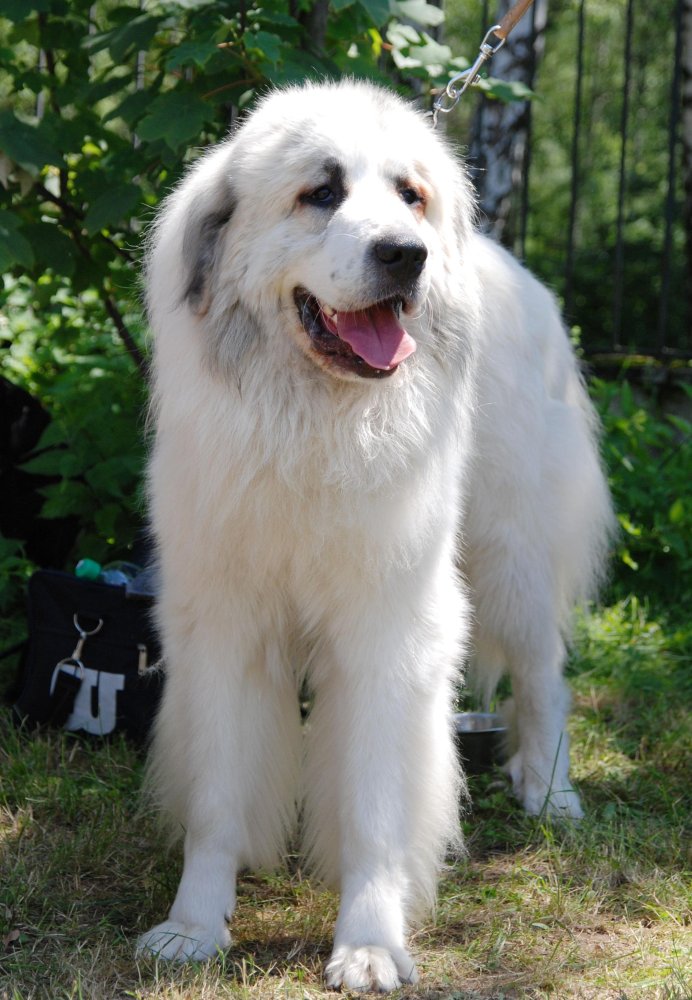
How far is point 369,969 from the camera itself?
86.2 inches

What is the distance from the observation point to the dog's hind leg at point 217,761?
7.76 ft

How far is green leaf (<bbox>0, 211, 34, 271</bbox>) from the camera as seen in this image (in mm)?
3100

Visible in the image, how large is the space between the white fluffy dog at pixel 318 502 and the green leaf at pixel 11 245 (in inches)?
27.1

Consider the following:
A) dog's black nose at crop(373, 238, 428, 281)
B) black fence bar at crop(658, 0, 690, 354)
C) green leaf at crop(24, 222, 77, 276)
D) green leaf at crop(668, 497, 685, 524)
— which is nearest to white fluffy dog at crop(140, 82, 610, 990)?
dog's black nose at crop(373, 238, 428, 281)

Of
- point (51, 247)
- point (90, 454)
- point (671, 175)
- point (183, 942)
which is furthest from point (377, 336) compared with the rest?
point (671, 175)

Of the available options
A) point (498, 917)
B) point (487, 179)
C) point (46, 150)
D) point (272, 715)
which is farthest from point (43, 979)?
point (487, 179)

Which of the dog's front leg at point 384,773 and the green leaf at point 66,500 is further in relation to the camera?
the green leaf at point 66,500

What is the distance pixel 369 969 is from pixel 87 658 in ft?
4.70

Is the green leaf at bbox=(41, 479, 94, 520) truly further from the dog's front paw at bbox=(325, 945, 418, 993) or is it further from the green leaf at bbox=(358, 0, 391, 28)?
the dog's front paw at bbox=(325, 945, 418, 993)

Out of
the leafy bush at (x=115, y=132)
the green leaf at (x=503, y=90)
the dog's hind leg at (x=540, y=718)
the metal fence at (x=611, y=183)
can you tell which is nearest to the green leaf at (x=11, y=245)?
the leafy bush at (x=115, y=132)

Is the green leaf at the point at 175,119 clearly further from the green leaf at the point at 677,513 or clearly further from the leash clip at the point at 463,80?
the green leaf at the point at 677,513

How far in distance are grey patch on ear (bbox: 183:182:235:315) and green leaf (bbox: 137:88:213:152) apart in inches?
26.4

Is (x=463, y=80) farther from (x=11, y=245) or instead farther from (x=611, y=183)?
(x=611, y=183)

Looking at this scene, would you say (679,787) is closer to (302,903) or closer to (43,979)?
(302,903)
